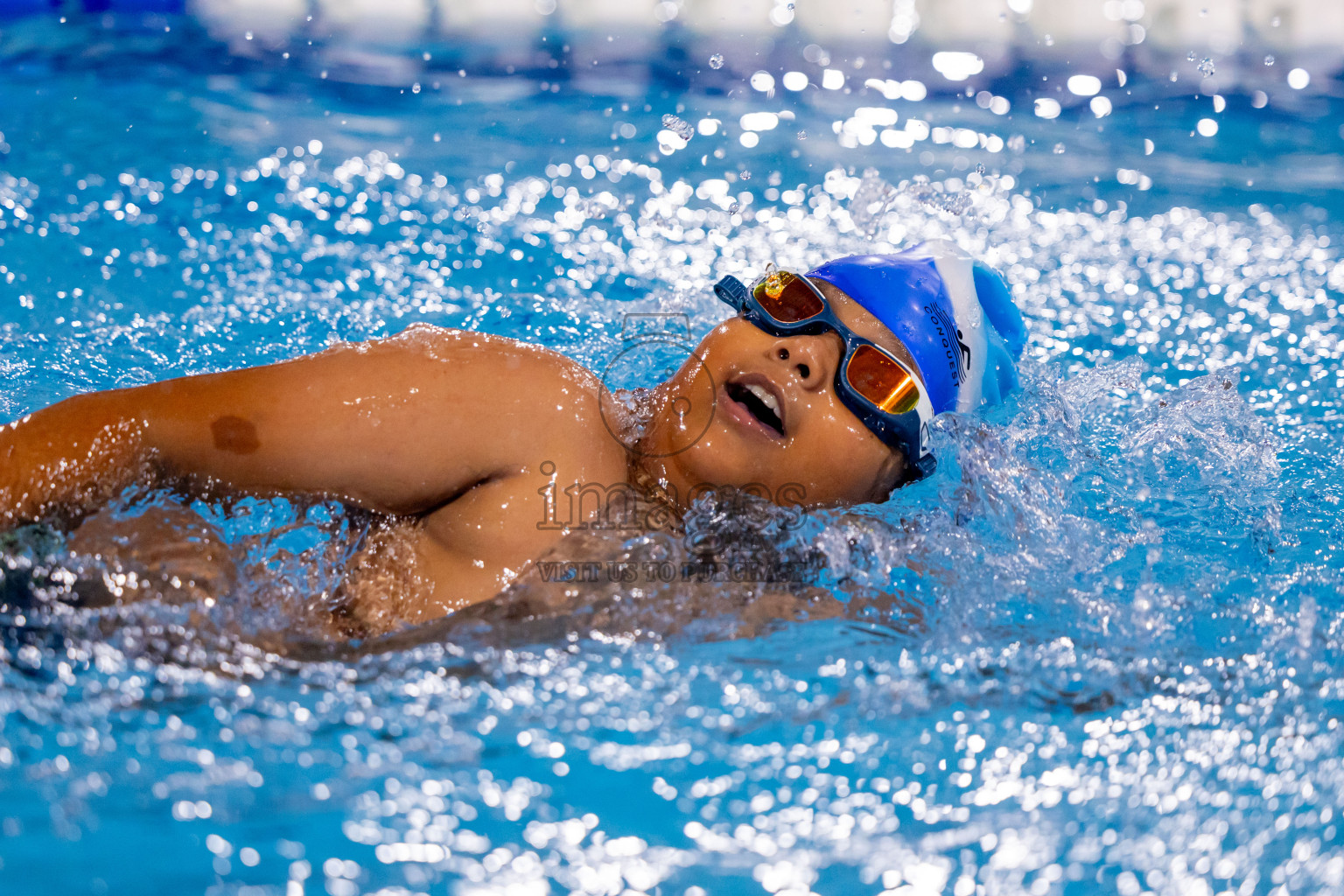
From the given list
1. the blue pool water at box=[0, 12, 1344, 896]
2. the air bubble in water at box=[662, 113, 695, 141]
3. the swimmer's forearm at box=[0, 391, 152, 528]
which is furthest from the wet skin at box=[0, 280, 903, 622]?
the air bubble in water at box=[662, 113, 695, 141]

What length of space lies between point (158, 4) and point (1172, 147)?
4415 millimetres

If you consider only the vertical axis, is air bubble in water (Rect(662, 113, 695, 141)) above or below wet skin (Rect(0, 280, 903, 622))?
above

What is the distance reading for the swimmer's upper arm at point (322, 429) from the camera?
172 centimetres

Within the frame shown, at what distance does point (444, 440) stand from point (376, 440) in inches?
4.4

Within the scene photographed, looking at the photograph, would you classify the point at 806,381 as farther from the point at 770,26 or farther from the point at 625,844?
the point at 770,26

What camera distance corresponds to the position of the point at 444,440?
187 centimetres

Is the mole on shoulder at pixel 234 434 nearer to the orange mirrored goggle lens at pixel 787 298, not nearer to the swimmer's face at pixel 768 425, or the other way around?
the swimmer's face at pixel 768 425

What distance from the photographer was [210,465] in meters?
1.81

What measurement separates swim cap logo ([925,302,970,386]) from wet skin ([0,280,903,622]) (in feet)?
0.91

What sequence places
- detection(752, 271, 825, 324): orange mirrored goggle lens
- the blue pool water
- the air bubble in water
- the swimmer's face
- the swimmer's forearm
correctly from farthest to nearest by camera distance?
the air bubble in water
detection(752, 271, 825, 324): orange mirrored goggle lens
the swimmer's face
the swimmer's forearm
the blue pool water

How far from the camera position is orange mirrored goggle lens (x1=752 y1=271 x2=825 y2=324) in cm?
225

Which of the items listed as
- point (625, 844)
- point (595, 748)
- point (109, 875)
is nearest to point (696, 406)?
point (595, 748)

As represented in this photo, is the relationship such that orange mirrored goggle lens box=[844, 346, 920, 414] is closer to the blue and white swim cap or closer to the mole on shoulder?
the blue and white swim cap

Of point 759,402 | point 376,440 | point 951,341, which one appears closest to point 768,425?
point 759,402
